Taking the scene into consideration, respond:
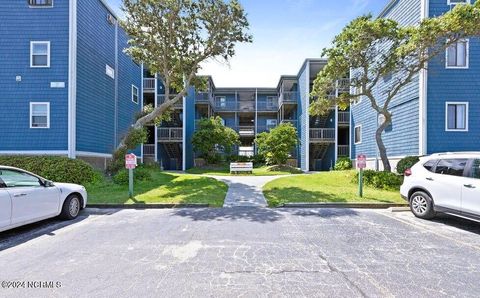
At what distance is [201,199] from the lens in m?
9.62

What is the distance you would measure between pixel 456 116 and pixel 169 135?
68.5ft

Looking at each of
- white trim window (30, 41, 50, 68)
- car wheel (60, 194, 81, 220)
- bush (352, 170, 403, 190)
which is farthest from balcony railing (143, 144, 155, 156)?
bush (352, 170, 403, 190)

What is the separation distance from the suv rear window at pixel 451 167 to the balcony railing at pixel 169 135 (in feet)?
69.6

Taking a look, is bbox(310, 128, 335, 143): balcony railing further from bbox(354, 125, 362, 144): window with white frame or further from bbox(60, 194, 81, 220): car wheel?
bbox(60, 194, 81, 220): car wheel

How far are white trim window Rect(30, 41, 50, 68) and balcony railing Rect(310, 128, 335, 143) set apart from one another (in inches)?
791

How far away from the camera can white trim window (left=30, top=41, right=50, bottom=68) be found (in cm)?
1386

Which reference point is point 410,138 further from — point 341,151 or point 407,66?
point 341,151

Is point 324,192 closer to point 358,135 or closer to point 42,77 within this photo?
point 358,135

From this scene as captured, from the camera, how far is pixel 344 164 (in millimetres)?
22062

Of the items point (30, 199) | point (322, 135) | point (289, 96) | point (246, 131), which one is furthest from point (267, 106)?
point (30, 199)

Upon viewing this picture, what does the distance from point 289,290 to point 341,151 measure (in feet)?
75.5

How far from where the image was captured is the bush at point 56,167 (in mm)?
11703

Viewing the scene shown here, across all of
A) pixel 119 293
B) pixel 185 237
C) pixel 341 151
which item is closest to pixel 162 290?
pixel 119 293

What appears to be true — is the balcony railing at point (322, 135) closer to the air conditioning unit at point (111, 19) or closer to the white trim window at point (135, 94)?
the white trim window at point (135, 94)
